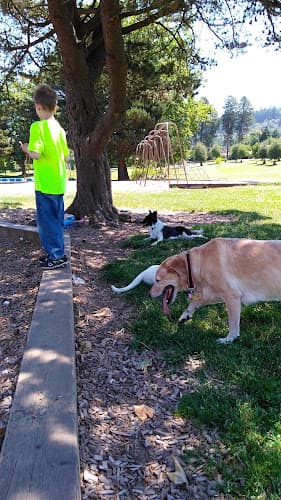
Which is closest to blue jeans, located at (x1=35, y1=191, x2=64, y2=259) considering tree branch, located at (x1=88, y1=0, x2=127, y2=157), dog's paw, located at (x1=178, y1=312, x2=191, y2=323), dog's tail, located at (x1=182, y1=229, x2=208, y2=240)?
dog's paw, located at (x1=178, y1=312, x2=191, y2=323)

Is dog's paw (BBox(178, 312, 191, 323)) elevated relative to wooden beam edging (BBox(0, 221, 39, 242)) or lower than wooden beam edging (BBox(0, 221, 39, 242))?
lower

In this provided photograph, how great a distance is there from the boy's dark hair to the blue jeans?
963 mm

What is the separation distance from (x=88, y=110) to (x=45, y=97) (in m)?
4.49

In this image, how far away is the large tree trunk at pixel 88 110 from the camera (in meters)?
7.64

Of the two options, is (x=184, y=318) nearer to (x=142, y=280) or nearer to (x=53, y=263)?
(x=142, y=280)

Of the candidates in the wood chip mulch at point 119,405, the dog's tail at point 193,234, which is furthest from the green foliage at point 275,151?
the wood chip mulch at point 119,405

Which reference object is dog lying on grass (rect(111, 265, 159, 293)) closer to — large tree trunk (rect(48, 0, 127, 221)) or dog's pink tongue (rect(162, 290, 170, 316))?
dog's pink tongue (rect(162, 290, 170, 316))

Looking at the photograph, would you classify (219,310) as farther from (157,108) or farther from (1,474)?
(157,108)

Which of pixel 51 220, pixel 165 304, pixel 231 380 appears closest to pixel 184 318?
pixel 165 304

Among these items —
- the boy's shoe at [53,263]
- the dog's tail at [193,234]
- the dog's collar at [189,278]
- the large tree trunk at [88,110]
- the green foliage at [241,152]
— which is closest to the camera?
the dog's collar at [189,278]

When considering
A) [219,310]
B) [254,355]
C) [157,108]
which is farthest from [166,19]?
[157,108]

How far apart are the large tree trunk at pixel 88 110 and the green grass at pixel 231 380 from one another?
398cm

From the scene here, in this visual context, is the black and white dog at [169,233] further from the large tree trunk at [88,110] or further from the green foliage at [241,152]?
the green foliage at [241,152]

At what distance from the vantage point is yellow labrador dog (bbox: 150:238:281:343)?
11.0 ft
